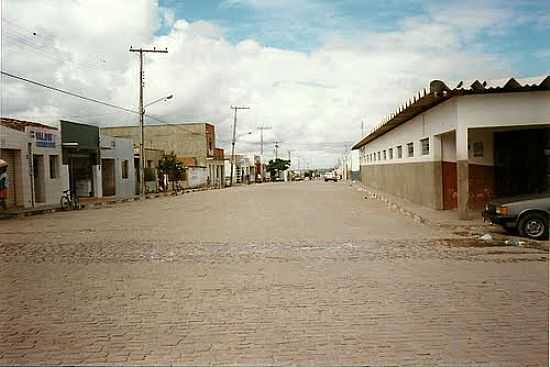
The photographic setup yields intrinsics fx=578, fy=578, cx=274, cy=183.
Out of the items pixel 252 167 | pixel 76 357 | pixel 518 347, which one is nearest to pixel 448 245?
pixel 518 347

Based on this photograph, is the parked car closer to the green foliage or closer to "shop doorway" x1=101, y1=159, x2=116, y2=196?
"shop doorway" x1=101, y1=159, x2=116, y2=196

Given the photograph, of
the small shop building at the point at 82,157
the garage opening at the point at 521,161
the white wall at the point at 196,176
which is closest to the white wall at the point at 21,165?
the small shop building at the point at 82,157

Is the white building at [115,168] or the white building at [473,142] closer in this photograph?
the white building at [473,142]

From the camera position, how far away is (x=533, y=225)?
41.4ft

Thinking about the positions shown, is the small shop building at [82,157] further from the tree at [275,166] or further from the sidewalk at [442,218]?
the tree at [275,166]

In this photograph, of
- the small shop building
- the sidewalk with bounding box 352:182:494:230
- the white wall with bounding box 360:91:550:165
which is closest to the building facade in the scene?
the small shop building

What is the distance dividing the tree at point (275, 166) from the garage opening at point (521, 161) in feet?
337

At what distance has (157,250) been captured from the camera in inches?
452

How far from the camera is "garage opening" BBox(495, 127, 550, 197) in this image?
747 inches

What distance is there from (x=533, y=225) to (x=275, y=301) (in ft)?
26.8

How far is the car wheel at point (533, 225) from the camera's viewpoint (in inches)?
493

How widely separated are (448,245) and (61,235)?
941cm

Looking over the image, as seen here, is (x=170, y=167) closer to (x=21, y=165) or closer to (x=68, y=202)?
(x=68, y=202)

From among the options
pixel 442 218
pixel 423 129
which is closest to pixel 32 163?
pixel 423 129
